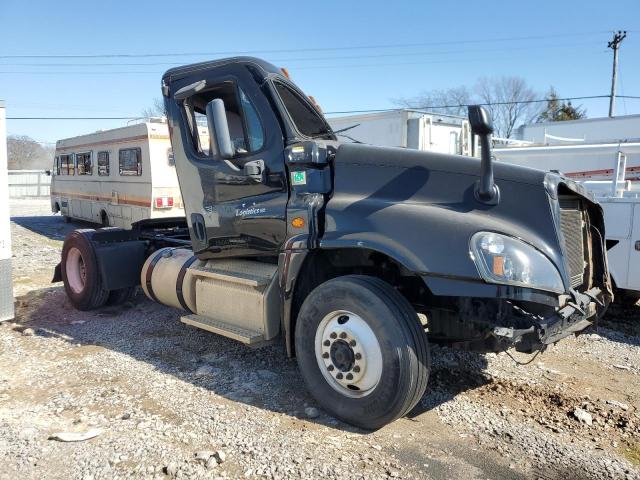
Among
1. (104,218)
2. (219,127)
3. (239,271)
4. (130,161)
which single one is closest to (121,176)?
(130,161)

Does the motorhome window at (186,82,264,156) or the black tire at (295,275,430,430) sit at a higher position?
the motorhome window at (186,82,264,156)

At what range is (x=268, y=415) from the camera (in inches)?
158

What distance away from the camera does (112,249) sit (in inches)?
267

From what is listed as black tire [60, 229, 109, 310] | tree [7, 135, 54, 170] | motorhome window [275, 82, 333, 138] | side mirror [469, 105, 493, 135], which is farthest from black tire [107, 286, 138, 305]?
tree [7, 135, 54, 170]

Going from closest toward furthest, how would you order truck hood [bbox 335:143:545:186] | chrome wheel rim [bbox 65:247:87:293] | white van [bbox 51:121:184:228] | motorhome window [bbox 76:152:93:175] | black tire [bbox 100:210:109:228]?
truck hood [bbox 335:143:545:186], chrome wheel rim [bbox 65:247:87:293], white van [bbox 51:121:184:228], black tire [bbox 100:210:109:228], motorhome window [bbox 76:152:93:175]

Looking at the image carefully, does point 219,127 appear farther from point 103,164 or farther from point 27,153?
point 27,153

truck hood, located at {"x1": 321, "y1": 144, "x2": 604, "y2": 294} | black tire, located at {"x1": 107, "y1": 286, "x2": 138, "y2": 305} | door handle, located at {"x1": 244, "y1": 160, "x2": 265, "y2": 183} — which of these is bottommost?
black tire, located at {"x1": 107, "y1": 286, "x2": 138, "y2": 305}

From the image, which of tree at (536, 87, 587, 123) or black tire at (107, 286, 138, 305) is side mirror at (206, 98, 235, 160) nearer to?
black tire at (107, 286, 138, 305)

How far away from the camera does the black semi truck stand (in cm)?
344

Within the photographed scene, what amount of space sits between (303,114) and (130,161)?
1010 cm

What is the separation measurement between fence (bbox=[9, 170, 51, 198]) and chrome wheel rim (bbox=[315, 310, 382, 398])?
3877 centimetres

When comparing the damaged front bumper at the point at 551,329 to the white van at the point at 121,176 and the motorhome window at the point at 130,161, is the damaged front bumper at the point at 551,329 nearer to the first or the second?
the white van at the point at 121,176

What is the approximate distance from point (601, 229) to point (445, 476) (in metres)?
2.45

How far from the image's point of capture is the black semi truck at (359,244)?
11.3 ft
